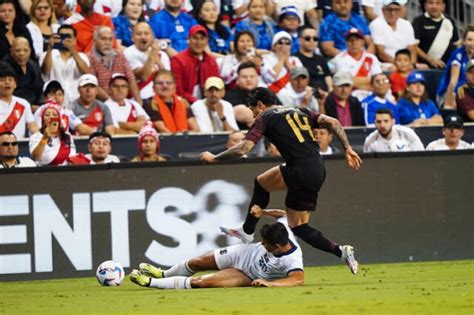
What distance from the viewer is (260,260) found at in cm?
1228

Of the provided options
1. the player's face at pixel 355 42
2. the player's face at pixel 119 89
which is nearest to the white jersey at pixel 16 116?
the player's face at pixel 119 89

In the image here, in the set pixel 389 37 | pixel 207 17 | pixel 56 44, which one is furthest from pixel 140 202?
pixel 389 37

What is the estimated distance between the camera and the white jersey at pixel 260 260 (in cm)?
1217

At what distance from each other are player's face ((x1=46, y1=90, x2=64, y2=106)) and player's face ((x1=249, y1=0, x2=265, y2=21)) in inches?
150

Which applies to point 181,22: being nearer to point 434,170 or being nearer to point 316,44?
point 316,44

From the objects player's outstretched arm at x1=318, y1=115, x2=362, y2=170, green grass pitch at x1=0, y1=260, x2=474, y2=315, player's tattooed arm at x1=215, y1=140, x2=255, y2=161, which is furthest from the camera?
player's outstretched arm at x1=318, y1=115, x2=362, y2=170

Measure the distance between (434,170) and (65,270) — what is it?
16.6 feet

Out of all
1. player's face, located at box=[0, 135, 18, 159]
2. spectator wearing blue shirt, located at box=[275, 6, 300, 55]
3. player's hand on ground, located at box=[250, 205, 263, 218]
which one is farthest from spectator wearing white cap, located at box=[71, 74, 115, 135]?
player's hand on ground, located at box=[250, 205, 263, 218]

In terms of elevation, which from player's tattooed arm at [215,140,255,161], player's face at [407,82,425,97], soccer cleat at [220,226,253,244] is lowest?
soccer cleat at [220,226,253,244]

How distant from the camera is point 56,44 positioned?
59.3 feet

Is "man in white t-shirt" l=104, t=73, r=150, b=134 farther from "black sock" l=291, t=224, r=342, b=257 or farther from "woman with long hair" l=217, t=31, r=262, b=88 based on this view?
"black sock" l=291, t=224, r=342, b=257

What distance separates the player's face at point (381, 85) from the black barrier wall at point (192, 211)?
2.27 meters

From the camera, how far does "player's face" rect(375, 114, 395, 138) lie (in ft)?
57.0

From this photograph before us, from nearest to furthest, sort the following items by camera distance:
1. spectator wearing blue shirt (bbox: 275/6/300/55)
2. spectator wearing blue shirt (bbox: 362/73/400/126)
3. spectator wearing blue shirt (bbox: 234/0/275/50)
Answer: spectator wearing blue shirt (bbox: 362/73/400/126)
spectator wearing blue shirt (bbox: 234/0/275/50)
spectator wearing blue shirt (bbox: 275/6/300/55)
